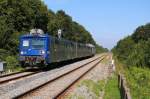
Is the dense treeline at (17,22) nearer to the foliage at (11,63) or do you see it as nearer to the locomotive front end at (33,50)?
the foliage at (11,63)

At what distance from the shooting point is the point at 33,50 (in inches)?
1398

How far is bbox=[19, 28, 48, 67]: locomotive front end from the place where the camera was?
3481 cm

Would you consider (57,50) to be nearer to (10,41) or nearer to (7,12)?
(10,41)

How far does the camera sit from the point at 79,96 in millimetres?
18078

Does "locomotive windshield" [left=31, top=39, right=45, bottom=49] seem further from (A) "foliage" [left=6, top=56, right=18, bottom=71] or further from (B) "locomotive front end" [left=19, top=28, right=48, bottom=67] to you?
(A) "foliage" [left=6, top=56, right=18, bottom=71]

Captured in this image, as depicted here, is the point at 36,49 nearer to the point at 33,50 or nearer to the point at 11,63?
the point at 33,50

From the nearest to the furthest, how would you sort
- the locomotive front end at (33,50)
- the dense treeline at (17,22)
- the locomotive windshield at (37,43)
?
the locomotive front end at (33,50), the locomotive windshield at (37,43), the dense treeline at (17,22)

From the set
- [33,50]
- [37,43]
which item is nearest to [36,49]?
[33,50]

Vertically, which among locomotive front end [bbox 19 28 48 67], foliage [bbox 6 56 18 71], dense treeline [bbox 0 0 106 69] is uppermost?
dense treeline [bbox 0 0 106 69]

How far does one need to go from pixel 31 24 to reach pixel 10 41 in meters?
23.6

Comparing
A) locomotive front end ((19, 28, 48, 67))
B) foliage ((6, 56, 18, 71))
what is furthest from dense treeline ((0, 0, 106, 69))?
locomotive front end ((19, 28, 48, 67))

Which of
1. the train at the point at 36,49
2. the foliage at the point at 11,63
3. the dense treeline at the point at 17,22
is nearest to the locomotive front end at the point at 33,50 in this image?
the train at the point at 36,49

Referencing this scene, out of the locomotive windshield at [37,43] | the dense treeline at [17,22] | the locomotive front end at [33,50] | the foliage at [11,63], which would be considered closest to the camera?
the locomotive front end at [33,50]

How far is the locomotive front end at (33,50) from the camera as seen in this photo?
34.8 m
